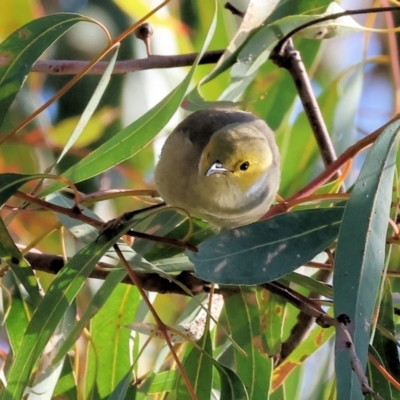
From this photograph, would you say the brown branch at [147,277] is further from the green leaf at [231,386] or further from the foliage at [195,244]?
the green leaf at [231,386]

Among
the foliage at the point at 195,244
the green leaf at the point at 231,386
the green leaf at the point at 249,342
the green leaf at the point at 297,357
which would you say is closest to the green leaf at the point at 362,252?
the foliage at the point at 195,244

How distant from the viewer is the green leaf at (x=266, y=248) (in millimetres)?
900

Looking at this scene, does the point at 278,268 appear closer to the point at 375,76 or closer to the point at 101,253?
the point at 101,253

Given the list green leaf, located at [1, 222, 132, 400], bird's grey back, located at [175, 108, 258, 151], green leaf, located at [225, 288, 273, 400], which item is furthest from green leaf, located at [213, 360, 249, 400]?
bird's grey back, located at [175, 108, 258, 151]

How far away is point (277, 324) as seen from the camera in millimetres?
1237

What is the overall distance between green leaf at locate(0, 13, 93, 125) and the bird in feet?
1.08

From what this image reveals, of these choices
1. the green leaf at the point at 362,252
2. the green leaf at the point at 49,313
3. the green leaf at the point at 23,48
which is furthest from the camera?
the green leaf at the point at 23,48

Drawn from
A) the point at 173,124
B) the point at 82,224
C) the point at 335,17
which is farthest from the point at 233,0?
the point at 82,224

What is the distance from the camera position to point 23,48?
1152 millimetres

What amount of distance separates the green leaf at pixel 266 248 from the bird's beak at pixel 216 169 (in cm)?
30

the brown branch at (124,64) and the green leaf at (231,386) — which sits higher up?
the brown branch at (124,64)

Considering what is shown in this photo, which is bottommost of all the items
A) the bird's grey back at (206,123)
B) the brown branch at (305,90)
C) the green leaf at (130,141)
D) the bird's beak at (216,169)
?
the green leaf at (130,141)

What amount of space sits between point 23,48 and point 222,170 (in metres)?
0.39

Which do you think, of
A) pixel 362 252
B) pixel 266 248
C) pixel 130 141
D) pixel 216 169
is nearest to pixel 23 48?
pixel 130 141
